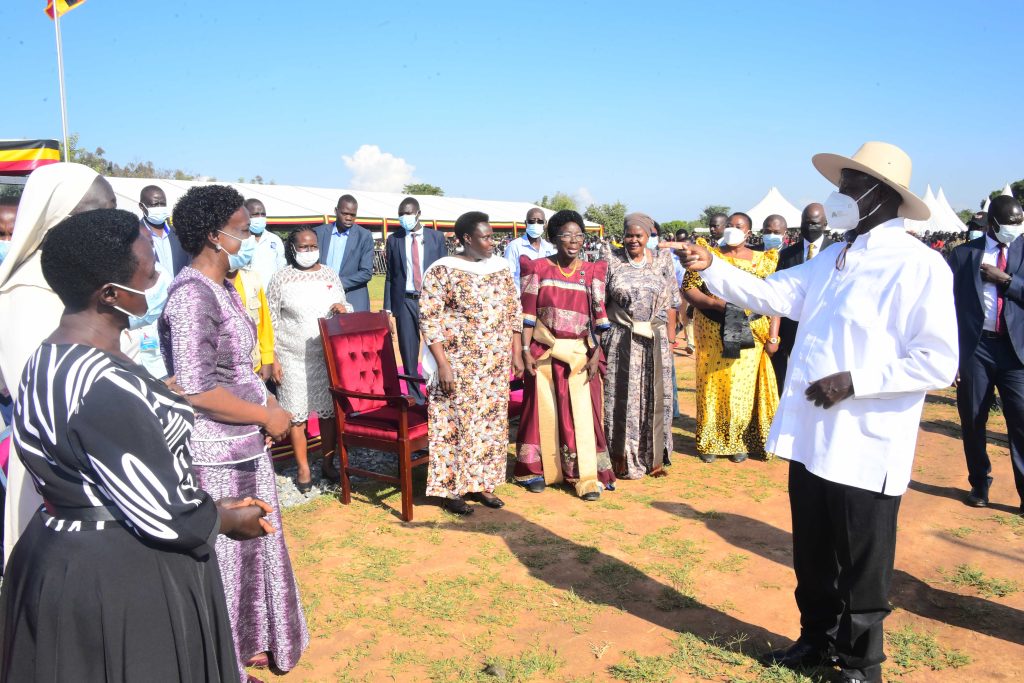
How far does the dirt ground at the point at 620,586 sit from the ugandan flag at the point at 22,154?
19.2 feet

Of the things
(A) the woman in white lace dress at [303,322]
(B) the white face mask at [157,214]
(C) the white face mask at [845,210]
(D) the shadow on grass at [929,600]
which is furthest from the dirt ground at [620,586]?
(B) the white face mask at [157,214]

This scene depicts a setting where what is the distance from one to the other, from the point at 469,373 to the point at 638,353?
5.12ft

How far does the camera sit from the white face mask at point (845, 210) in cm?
276

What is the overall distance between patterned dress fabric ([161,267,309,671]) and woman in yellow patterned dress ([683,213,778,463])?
13.6ft

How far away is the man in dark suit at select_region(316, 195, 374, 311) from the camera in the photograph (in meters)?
7.34

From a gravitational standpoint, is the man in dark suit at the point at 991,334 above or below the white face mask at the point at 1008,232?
below

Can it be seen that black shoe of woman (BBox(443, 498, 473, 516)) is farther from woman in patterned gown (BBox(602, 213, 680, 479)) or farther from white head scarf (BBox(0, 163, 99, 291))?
white head scarf (BBox(0, 163, 99, 291))

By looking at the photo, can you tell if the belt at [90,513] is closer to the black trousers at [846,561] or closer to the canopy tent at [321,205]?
the black trousers at [846,561]

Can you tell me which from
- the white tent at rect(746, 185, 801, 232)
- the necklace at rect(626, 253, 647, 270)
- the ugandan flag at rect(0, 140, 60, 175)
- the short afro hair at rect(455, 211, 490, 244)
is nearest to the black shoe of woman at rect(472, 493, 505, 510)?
the short afro hair at rect(455, 211, 490, 244)

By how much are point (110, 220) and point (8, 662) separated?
43.2 inches

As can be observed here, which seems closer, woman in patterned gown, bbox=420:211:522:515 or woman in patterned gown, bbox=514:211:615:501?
woman in patterned gown, bbox=420:211:522:515

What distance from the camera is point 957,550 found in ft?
14.3

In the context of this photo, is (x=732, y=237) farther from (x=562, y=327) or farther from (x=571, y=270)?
(x=562, y=327)

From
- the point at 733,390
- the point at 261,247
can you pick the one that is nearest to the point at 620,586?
the point at 733,390
